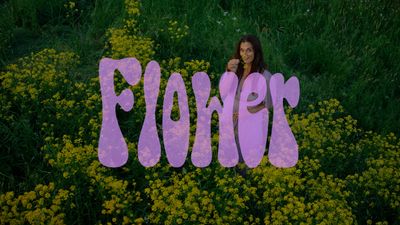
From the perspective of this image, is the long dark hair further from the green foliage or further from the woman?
the green foliage

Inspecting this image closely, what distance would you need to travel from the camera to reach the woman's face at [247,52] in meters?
4.23

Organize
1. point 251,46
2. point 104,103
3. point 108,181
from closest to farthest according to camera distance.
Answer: point 108,181, point 251,46, point 104,103

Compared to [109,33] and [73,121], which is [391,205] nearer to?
[73,121]

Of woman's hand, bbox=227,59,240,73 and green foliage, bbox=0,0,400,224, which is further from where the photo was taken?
woman's hand, bbox=227,59,240,73

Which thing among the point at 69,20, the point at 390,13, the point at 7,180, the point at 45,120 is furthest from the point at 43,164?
the point at 390,13

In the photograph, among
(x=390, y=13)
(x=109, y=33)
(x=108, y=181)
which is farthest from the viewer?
(x=390, y=13)

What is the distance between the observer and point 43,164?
3953 millimetres

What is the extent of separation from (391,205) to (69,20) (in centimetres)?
474

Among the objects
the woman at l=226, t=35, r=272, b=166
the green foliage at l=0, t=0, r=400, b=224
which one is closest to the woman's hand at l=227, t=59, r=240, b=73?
the woman at l=226, t=35, r=272, b=166

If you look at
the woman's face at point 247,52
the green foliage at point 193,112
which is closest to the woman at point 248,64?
the woman's face at point 247,52

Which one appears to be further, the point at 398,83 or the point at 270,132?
the point at 398,83

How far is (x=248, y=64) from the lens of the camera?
14.2 ft

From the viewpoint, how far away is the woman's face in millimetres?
4234

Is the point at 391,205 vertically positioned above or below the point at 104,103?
below
